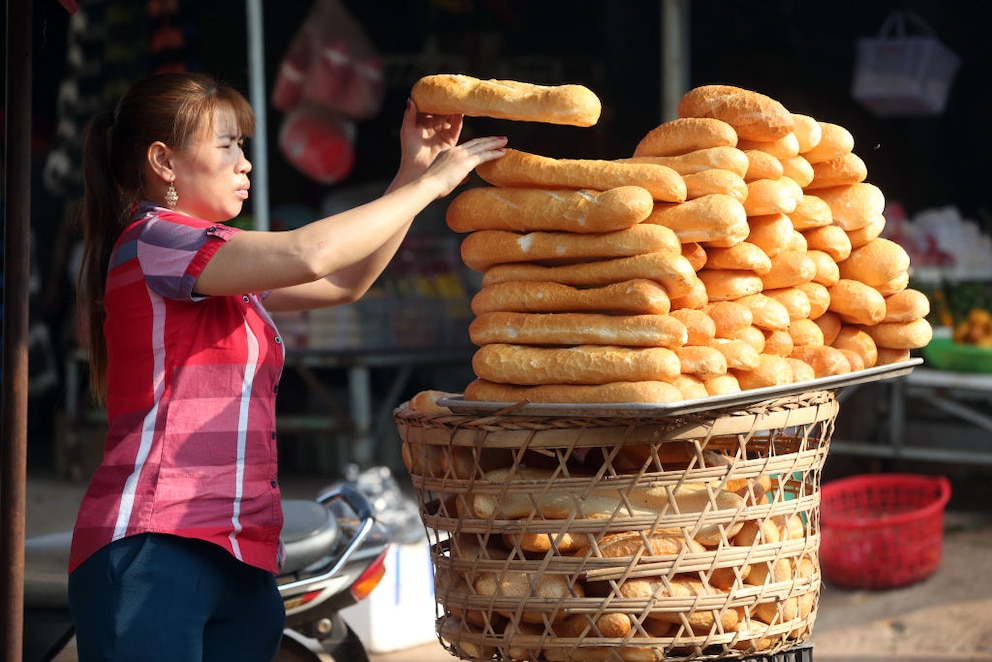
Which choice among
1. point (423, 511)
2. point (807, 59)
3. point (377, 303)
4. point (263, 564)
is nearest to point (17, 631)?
point (263, 564)

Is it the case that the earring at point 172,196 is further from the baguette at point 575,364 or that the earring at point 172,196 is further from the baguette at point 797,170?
the baguette at point 797,170

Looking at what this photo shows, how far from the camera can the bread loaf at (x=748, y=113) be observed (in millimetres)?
2057

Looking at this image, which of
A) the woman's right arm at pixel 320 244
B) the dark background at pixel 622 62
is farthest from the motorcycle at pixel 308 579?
the dark background at pixel 622 62

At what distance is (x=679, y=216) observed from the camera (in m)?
1.92

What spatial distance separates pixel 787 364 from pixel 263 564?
37.1 inches

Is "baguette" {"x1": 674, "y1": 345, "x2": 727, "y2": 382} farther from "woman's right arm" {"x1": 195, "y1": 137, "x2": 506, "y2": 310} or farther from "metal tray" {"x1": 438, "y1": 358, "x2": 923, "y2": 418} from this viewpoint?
"woman's right arm" {"x1": 195, "y1": 137, "x2": 506, "y2": 310}

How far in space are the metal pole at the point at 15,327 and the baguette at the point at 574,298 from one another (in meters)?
0.84

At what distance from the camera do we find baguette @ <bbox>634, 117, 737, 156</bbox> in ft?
6.58

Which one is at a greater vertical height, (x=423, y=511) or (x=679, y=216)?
(x=679, y=216)

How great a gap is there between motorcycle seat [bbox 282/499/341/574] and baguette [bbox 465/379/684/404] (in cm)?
97

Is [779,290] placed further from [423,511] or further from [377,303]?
[377,303]

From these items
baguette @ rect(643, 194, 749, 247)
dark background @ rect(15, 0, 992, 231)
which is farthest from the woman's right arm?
dark background @ rect(15, 0, 992, 231)

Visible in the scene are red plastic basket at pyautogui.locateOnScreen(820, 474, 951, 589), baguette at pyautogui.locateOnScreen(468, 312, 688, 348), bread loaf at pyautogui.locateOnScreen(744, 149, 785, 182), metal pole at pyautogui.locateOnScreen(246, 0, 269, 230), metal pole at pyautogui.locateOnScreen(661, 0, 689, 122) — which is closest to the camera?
baguette at pyautogui.locateOnScreen(468, 312, 688, 348)

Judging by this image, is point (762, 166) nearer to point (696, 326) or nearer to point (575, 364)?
point (696, 326)
